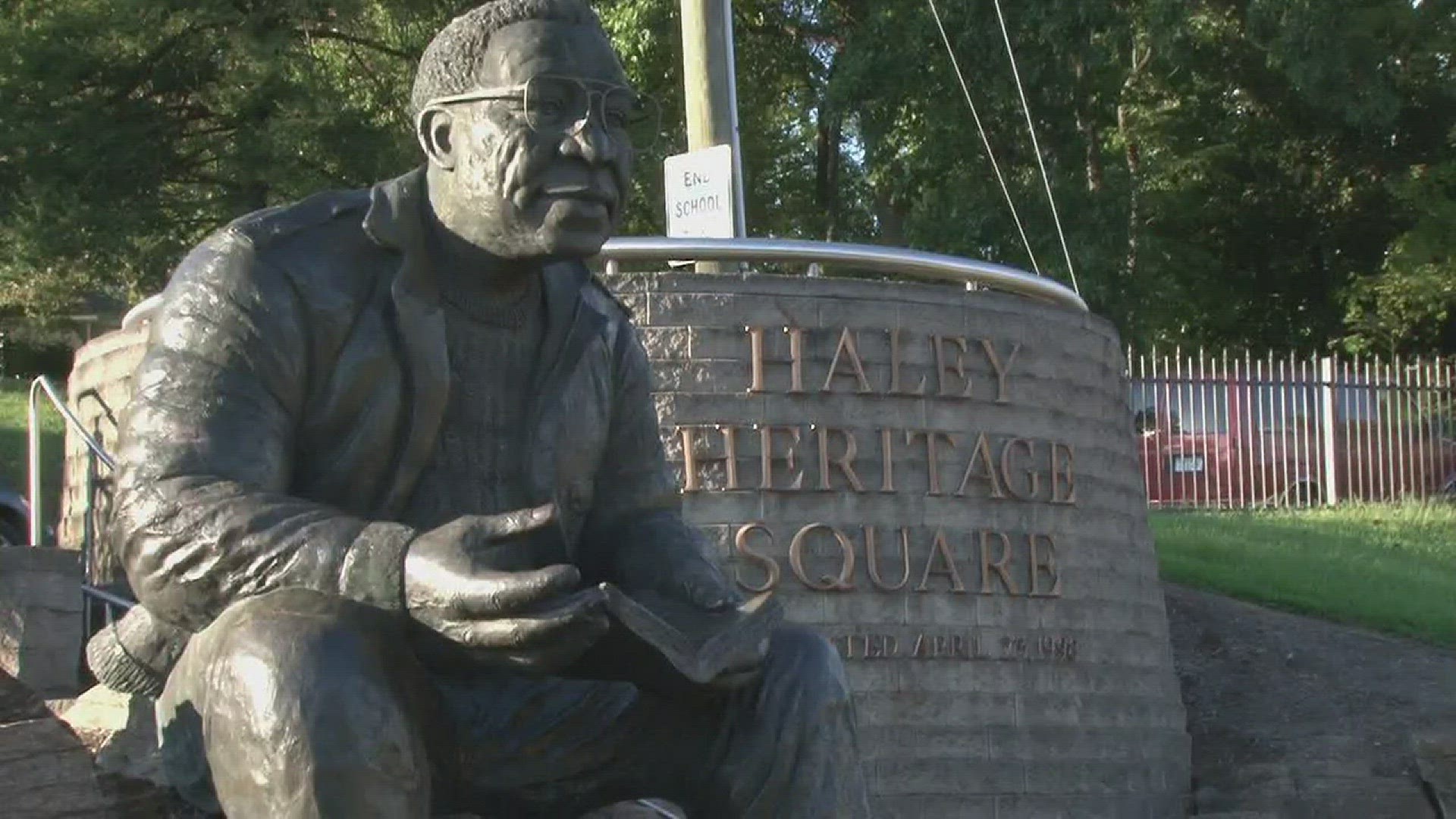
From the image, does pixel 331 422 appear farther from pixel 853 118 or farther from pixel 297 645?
pixel 853 118

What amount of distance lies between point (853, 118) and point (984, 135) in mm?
2010

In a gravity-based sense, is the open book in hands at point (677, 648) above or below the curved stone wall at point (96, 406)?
below

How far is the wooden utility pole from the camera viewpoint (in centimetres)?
1596

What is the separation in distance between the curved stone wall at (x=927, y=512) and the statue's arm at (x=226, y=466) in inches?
309

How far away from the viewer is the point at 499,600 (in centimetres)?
344

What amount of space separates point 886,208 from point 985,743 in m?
20.2

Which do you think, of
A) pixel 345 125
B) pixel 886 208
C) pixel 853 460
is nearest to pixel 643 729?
pixel 853 460

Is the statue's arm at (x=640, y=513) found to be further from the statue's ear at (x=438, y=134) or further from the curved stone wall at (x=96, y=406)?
the curved stone wall at (x=96, y=406)

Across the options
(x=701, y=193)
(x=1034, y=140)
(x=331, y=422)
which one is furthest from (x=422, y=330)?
(x=1034, y=140)

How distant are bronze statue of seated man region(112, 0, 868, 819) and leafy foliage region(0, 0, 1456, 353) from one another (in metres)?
20.3

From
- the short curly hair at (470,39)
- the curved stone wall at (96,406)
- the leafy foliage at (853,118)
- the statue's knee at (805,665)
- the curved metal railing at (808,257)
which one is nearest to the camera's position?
the statue's knee at (805,665)

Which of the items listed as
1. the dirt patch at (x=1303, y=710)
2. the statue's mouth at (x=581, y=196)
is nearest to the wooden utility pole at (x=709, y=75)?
the dirt patch at (x=1303, y=710)

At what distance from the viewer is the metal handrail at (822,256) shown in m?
11.3

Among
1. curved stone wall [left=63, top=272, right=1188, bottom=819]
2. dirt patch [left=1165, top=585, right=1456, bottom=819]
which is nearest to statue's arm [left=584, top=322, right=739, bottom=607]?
curved stone wall [left=63, top=272, right=1188, bottom=819]
